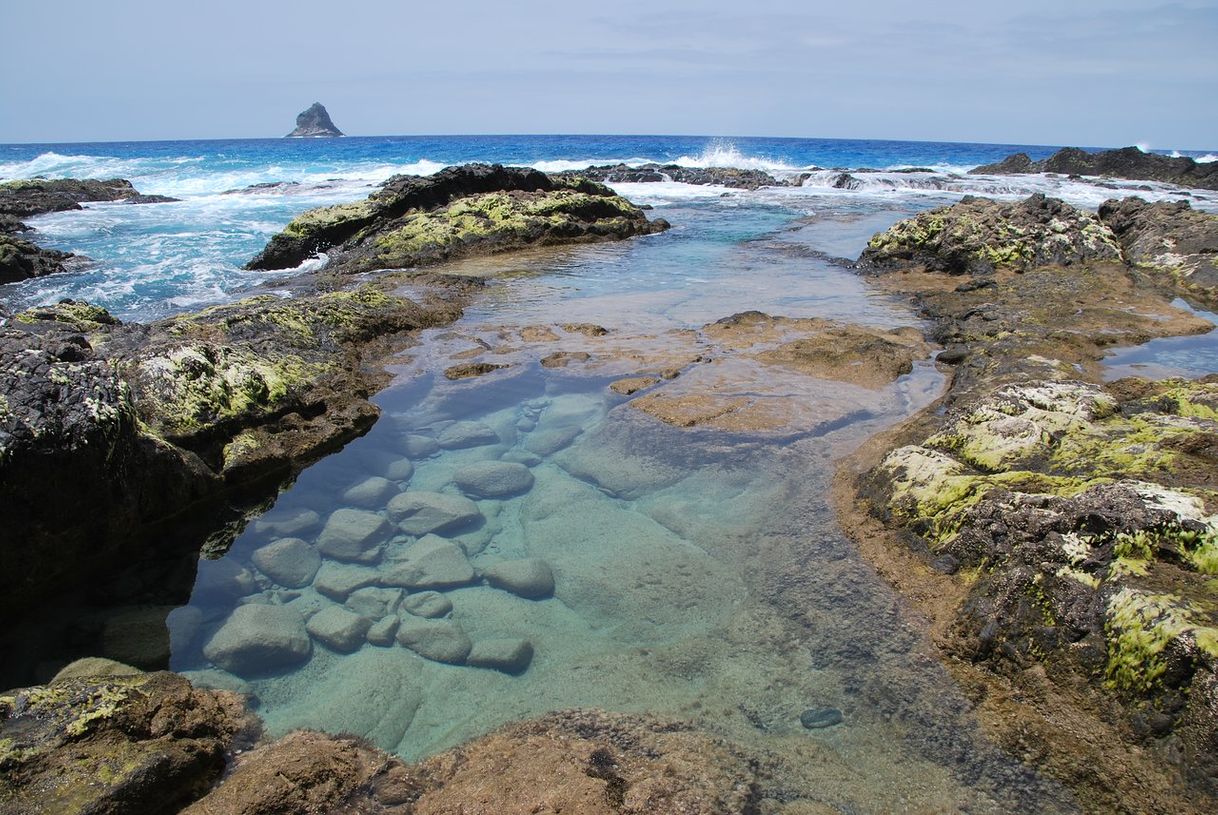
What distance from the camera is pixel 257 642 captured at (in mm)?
3973

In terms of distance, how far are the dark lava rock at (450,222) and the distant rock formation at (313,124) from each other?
126m

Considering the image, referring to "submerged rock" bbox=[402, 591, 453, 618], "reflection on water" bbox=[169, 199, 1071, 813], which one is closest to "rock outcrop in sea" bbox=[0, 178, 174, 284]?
"reflection on water" bbox=[169, 199, 1071, 813]

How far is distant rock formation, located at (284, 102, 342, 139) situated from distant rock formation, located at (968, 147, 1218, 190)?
11951 centimetres

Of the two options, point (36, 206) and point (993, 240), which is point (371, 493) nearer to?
point (993, 240)

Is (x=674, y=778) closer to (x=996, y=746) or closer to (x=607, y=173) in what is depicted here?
(x=996, y=746)

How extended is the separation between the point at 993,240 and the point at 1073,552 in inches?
442

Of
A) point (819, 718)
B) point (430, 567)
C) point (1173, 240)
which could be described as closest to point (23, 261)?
point (430, 567)

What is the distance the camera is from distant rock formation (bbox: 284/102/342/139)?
Result: 12794 cm

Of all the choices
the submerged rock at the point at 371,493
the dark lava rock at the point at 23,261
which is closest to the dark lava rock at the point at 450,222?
the dark lava rock at the point at 23,261

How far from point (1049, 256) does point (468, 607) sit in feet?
41.5

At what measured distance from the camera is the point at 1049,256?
12.5 metres

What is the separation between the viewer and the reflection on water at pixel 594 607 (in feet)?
10.8

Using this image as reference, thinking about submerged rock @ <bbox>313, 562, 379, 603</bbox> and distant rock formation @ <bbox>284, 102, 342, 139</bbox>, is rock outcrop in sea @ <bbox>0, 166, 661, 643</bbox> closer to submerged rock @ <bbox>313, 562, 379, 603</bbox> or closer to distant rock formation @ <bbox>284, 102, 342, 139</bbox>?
submerged rock @ <bbox>313, 562, 379, 603</bbox>

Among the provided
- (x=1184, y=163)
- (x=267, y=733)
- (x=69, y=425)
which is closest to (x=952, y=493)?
(x=267, y=733)
